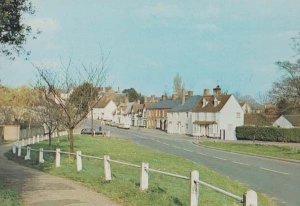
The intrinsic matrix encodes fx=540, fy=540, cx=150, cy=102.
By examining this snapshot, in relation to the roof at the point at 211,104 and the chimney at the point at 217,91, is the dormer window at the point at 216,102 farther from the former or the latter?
the chimney at the point at 217,91

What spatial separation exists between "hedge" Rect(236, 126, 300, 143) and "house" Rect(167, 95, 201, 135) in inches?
994

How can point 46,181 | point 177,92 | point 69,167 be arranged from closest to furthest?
point 46,181
point 69,167
point 177,92

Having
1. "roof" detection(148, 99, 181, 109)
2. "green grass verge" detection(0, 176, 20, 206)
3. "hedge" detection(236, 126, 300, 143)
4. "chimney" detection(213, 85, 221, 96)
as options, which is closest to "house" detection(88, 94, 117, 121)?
"roof" detection(148, 99, 181, 109)

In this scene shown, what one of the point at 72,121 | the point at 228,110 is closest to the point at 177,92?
the point at 228,110

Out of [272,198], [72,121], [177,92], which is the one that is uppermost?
[177,92]

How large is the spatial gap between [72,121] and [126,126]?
96550 mm

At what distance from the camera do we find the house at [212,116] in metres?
95.0

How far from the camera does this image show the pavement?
1361cm

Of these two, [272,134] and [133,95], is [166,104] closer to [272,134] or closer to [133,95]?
[272,134]

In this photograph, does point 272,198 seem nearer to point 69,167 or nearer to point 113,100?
point 69,167

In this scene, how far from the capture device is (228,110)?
9544 cm

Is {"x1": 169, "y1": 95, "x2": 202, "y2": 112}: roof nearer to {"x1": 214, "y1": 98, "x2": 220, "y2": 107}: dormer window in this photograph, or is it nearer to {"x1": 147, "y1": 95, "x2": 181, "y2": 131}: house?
{"x1": 147, "y1": 95, "x2": 181, "y2": 131}: house

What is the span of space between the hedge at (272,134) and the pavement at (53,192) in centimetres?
5597

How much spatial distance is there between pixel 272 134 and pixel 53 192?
61.5 metres
